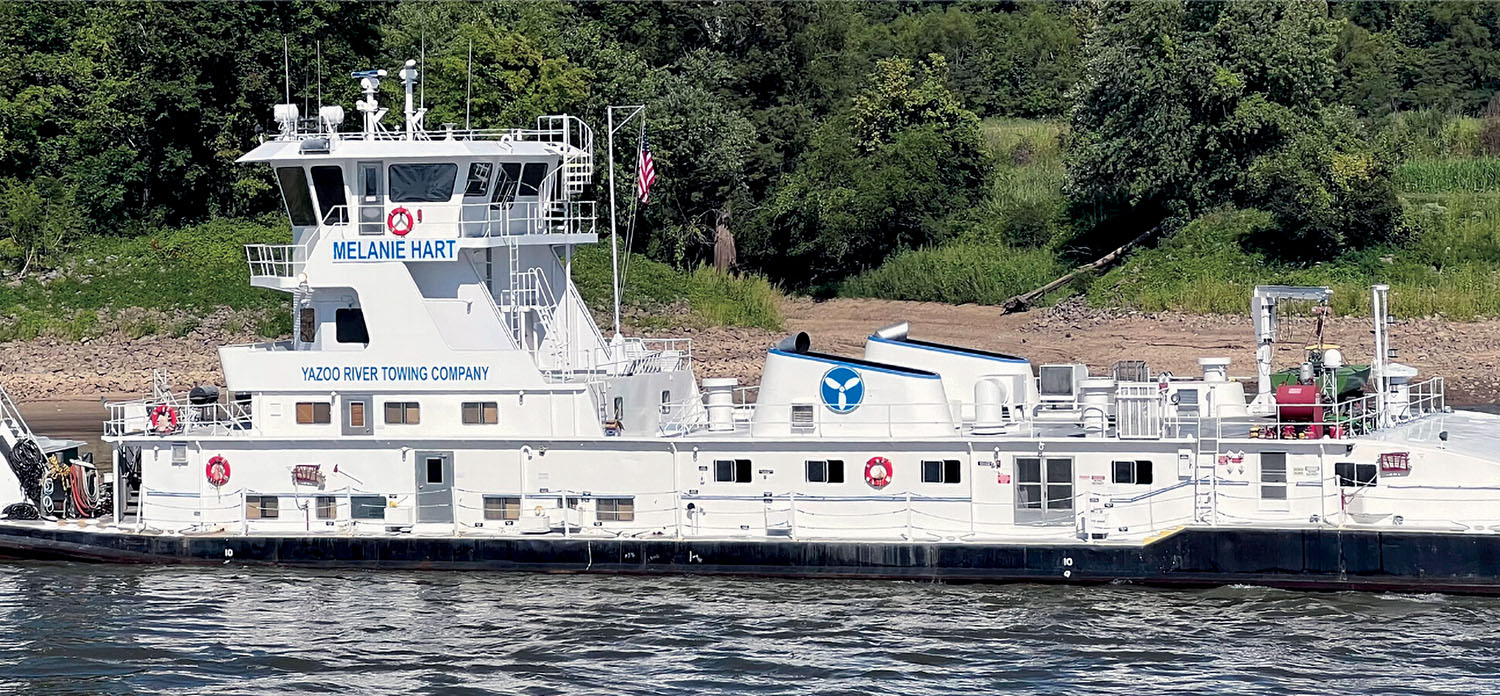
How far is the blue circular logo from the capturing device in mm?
23266

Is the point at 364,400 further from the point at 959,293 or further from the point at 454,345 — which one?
the point at 959,293

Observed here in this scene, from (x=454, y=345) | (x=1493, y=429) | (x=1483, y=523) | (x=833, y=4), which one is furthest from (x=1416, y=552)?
(x=833, y=4)

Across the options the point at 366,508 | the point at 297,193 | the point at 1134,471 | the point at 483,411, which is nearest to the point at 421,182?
the point at 297,193

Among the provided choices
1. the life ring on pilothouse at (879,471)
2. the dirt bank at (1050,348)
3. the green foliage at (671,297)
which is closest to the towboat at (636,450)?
the life ring on pilothouse at (879,471)

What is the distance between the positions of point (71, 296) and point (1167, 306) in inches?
1077

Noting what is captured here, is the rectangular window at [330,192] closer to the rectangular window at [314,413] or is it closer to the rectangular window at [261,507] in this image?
the rectangular window at [314,413]

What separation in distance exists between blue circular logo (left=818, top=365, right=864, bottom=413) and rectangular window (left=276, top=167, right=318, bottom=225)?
23.7 feet

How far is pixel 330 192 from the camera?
79.3 feet

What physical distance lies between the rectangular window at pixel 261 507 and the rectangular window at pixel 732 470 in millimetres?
5994

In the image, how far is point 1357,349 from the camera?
40000 millimetres

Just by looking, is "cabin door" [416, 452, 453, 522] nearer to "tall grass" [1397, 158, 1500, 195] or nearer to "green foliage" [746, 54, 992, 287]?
"green foliage" [746, 54, 992, 287]

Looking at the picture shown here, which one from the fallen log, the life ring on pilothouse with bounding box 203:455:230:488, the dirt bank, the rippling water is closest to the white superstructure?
the life ring on pilothouse with bounding box 203:455:230:488

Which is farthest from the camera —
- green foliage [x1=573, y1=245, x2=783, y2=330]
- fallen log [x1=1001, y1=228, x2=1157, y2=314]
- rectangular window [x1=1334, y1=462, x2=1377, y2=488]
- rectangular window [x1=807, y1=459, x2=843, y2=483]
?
fallen log [x1=1001, y1=228, x2=1157, y2=314]

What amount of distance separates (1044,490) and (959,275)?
27591 millimetres
